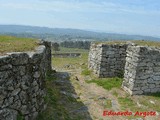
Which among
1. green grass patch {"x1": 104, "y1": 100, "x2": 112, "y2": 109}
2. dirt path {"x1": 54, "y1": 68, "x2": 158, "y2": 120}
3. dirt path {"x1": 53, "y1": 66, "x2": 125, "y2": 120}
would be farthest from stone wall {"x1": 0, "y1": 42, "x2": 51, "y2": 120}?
green grass patch {"x1": 104, "y1": 100, "x2": 112, "y2": 109}

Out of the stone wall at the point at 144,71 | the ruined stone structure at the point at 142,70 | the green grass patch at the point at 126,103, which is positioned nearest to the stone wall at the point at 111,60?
the ruined stone structure at the point at 142,70

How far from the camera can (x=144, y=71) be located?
12922 millimetres

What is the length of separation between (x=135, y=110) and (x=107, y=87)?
3274 mm

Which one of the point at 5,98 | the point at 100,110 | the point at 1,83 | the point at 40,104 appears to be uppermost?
Result: the point at 1,83

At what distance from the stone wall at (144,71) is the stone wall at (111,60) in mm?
3214

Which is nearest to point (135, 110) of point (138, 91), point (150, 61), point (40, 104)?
point (138, 91)

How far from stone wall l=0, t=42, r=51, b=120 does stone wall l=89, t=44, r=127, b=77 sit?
8556 millimetres

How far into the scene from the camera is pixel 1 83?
21.9ft

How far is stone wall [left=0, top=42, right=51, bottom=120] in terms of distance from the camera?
678 centimetres

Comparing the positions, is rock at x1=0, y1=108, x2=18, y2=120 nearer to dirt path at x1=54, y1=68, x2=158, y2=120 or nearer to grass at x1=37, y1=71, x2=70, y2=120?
grass at x1=37, y1=71, x2=70, y2=120

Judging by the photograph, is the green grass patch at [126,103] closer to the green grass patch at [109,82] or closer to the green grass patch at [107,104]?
the green grass patch at [107,104]

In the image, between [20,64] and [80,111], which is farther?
[80,111]

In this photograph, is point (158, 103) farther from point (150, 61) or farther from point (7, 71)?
point (7, 71)

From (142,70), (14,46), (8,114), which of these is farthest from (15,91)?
(142,70)
